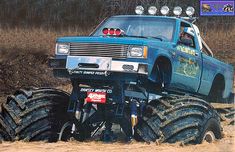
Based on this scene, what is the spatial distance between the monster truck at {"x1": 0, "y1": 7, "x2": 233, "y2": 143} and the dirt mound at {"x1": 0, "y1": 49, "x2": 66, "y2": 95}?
16139 mm

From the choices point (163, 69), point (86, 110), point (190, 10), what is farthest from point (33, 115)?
point (190, 10)

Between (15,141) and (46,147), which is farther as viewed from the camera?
(15,141)

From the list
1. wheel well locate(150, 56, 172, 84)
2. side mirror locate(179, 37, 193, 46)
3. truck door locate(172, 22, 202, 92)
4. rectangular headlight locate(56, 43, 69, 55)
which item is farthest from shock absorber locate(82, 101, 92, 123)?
side mirror locate(179, 37, 193, 46)

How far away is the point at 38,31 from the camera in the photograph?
36.8 meters

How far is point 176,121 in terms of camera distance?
27.4ft

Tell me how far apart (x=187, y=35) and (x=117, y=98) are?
231 cm

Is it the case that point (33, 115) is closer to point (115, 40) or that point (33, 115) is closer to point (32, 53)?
point (115, 40)

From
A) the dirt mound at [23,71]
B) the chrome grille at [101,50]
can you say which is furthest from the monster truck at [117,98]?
the dirt mound at [23,71]

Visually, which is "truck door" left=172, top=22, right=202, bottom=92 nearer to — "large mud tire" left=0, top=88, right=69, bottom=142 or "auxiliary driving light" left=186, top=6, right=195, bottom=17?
"auxiliary driving light" left=186, top=6, right=195, bottom=17

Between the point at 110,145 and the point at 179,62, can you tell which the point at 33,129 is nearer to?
the point at 110,145

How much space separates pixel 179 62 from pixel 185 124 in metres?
1.65

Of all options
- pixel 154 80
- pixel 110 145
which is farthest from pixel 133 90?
pixel 110 145

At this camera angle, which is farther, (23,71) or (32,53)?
(32,53)

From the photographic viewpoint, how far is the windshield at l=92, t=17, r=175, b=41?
10.0 m
